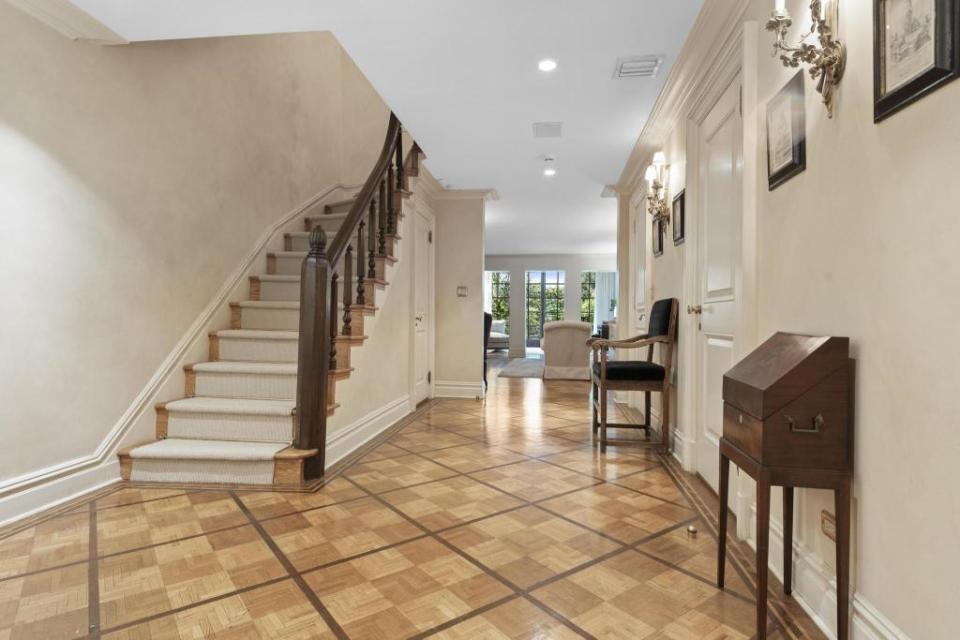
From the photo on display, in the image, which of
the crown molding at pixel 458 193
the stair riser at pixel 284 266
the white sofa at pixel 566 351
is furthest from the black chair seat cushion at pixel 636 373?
the white sofa at pixel 566 351

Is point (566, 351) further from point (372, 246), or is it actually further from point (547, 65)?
point (547, 65)

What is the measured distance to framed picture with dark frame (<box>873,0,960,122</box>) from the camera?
3.13ft

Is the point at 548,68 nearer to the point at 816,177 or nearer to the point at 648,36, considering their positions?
the point at 648,36

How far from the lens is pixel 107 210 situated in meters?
2.54

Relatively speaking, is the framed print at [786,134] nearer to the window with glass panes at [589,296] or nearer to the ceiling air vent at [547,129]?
the ceiling air vent at [547,129]

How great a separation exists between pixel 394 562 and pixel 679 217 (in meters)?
2.61

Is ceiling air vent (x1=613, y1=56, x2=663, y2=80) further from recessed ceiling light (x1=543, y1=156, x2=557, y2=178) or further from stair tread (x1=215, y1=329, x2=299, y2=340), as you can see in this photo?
stair tread (x1=215, y1=329, x2=299, y2=340)

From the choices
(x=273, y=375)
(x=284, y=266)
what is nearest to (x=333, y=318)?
(x=273, y=375)

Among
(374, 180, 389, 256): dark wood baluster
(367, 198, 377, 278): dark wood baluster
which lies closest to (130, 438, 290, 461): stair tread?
(367, 198, 377, 278): dark wood baluster

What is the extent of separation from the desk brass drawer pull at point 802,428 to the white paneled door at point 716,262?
2.89ft

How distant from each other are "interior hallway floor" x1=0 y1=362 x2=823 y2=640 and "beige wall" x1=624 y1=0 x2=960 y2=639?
391 mm

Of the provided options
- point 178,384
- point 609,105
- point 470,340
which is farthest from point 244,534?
point 470,340

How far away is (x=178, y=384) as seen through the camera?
306 centimetres

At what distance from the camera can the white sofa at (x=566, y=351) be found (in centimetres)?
753
